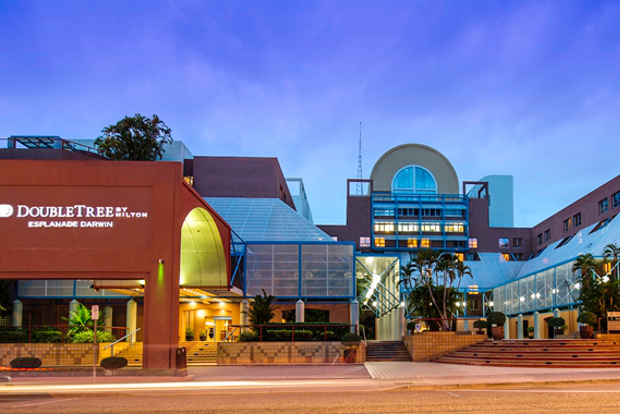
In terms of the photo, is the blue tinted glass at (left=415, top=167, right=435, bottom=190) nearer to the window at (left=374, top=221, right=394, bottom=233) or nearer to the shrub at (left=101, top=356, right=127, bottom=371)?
the window at (left=374, top=221, right=394, bottom=233)

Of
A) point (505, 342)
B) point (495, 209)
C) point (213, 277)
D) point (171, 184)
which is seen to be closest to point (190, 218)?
point (213, 277)

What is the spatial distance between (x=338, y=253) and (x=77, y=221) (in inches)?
868

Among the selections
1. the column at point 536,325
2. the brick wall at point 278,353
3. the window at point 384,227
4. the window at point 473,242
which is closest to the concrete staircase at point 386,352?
the brick wall at point 278,353

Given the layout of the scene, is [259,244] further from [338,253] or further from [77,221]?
[77,221]

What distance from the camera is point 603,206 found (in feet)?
220

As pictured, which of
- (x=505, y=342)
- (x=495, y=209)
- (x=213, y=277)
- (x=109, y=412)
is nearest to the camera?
(x=109, y=412)

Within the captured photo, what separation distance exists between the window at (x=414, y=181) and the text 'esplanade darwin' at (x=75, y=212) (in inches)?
3071

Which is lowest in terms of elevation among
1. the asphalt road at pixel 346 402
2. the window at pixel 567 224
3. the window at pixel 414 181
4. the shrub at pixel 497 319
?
the asphalt road at pixel 346 402

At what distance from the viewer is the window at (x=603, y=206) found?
218 ft

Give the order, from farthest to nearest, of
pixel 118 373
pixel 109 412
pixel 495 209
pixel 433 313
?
pixel 495 209, pixel 433 313, pixel 118 373, pixel 109 412

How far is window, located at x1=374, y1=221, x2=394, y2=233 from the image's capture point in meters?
94.6

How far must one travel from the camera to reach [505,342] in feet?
102

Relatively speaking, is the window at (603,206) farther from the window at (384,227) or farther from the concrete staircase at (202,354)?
the concrete staircase at (202,354)

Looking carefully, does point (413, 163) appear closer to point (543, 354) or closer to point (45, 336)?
point (543, 354)
